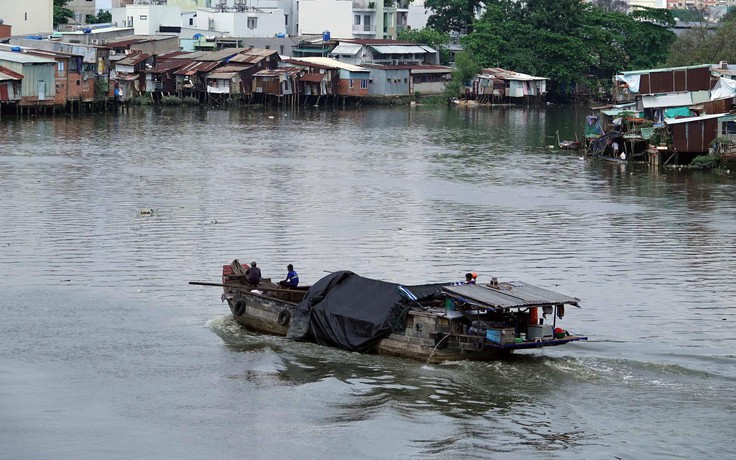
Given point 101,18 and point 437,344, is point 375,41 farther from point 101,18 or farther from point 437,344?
point 437,344

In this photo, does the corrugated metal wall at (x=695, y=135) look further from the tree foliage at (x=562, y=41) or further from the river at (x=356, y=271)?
the tree foliage at (x=562, y=41)

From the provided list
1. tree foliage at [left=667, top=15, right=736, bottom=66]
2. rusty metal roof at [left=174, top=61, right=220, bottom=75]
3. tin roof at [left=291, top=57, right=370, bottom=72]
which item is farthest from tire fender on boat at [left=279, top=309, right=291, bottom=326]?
tin roof at [left=291, top=57, right=370, bottom=72]

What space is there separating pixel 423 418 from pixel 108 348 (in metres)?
6.32

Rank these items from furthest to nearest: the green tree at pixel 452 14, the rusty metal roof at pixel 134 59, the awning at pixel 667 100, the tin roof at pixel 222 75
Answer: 1. the green tree at pixel 452 14
2. the tin roof at pixel 222 75
3. the rusty metal roof at pixel 134 59
4. the awning at pixel 667 100

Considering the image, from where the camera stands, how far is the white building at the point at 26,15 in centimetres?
8438

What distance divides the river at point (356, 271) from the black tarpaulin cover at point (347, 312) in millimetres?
273

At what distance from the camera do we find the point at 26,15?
84.8 m

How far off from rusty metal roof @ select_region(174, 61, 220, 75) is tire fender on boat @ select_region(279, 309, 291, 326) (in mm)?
59585

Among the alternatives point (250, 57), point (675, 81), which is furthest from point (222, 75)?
point (675, 81)

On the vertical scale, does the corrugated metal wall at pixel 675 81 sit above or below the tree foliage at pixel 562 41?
below

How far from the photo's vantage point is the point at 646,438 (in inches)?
669

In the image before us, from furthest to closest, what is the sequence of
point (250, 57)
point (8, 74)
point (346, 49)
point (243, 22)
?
1. point (243, 22)
2. point (346, 49)
3. point (250, 57)
4. point (8, 74)

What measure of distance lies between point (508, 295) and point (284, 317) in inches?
164

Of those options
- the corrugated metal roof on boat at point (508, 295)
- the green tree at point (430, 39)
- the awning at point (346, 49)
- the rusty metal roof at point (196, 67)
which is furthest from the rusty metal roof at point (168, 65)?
the corrugated metal roof on boat at point (508, 295)
